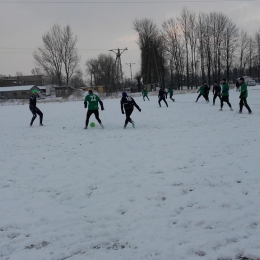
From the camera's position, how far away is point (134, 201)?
465 centimetres

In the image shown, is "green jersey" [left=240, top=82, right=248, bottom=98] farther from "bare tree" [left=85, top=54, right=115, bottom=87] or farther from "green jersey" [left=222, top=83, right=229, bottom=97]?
"bare tree" [left=85, top=54, right=115, bottom=87]

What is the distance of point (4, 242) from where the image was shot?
3648 mm

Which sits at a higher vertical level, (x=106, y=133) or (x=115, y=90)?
(x=115, y=90)

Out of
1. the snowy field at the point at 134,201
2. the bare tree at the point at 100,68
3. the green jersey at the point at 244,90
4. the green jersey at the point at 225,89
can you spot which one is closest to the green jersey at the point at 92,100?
the snowy field at the point at 134,201

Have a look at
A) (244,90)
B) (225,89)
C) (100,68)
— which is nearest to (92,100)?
(244,90)

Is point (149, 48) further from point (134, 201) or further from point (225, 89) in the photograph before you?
point (134, 201)

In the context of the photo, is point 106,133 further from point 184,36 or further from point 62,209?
point 184,36

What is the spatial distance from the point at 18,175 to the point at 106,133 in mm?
5224

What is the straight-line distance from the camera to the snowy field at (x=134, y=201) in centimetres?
339

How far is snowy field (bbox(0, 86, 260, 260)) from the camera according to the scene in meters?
3.39

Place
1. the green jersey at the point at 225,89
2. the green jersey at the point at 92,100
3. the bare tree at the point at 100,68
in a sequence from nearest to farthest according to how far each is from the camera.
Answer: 1. the green jersey at the point at 92,100
2. the green jersey at the point at 225,89
3. the bare tree at the point at 100,68

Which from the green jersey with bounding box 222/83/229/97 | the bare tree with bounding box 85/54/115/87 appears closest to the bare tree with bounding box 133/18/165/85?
the bare tree with bounding box 85/54/115/87

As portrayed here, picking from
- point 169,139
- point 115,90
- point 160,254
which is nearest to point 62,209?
point 160,254

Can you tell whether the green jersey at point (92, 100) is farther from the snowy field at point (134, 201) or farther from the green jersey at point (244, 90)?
the green jersey at point (244, 90)
